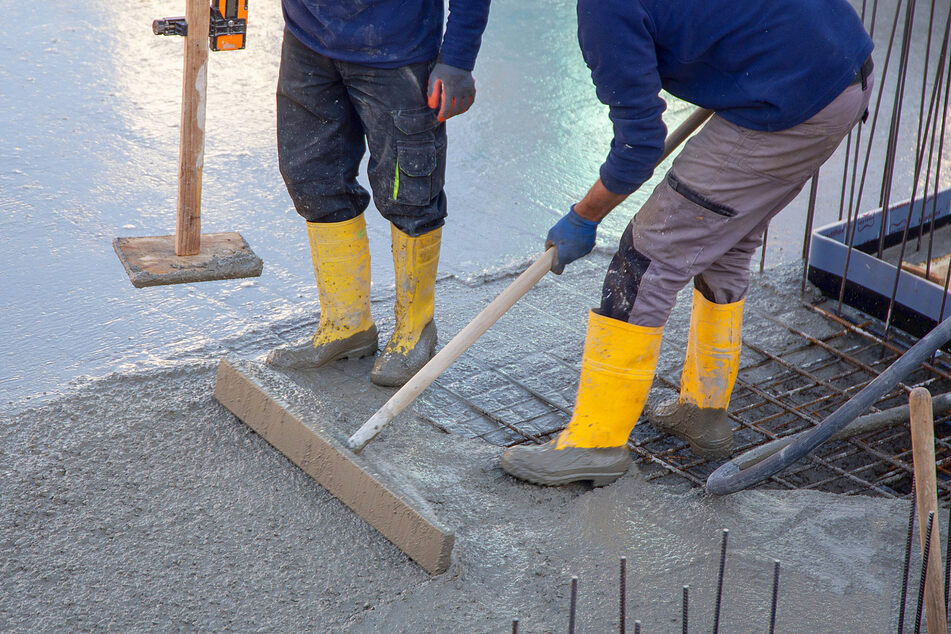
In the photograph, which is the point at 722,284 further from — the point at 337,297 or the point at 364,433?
the point at 337,297

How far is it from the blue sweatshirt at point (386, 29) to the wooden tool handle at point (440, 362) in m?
0.71

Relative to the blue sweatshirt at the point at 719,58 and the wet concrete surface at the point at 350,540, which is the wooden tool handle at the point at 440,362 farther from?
the blue sweatshirt at the point at 719,58

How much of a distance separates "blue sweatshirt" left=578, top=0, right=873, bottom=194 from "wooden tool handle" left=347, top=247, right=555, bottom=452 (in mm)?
403

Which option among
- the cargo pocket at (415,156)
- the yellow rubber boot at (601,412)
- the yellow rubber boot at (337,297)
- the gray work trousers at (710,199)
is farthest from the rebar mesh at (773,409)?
the cargo pocket at (415,156)

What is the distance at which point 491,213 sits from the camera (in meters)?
4.56

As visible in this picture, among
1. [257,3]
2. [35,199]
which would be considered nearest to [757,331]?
[35,199]

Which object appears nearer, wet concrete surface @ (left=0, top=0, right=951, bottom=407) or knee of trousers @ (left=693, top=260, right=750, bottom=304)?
knee of trousers @ (left=693, top=260, right=750, bottom=304)

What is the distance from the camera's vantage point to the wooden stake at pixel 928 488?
1.82m

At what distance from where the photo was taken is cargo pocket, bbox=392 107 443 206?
302 cm

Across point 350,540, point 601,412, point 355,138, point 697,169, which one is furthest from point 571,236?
point 350,540

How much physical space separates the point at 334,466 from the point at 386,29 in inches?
49.8

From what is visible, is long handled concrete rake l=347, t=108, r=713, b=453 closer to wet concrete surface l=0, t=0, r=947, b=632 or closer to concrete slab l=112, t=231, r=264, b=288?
wet concrete surface l=0, t=0, r=947, b=632

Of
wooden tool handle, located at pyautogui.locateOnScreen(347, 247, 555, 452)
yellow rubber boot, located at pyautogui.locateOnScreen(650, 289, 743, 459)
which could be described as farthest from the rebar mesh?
wooden tool handle, located at pyautogui.locateOnScreen(347, 247, 555, 452)

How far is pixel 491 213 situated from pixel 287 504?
221cm
